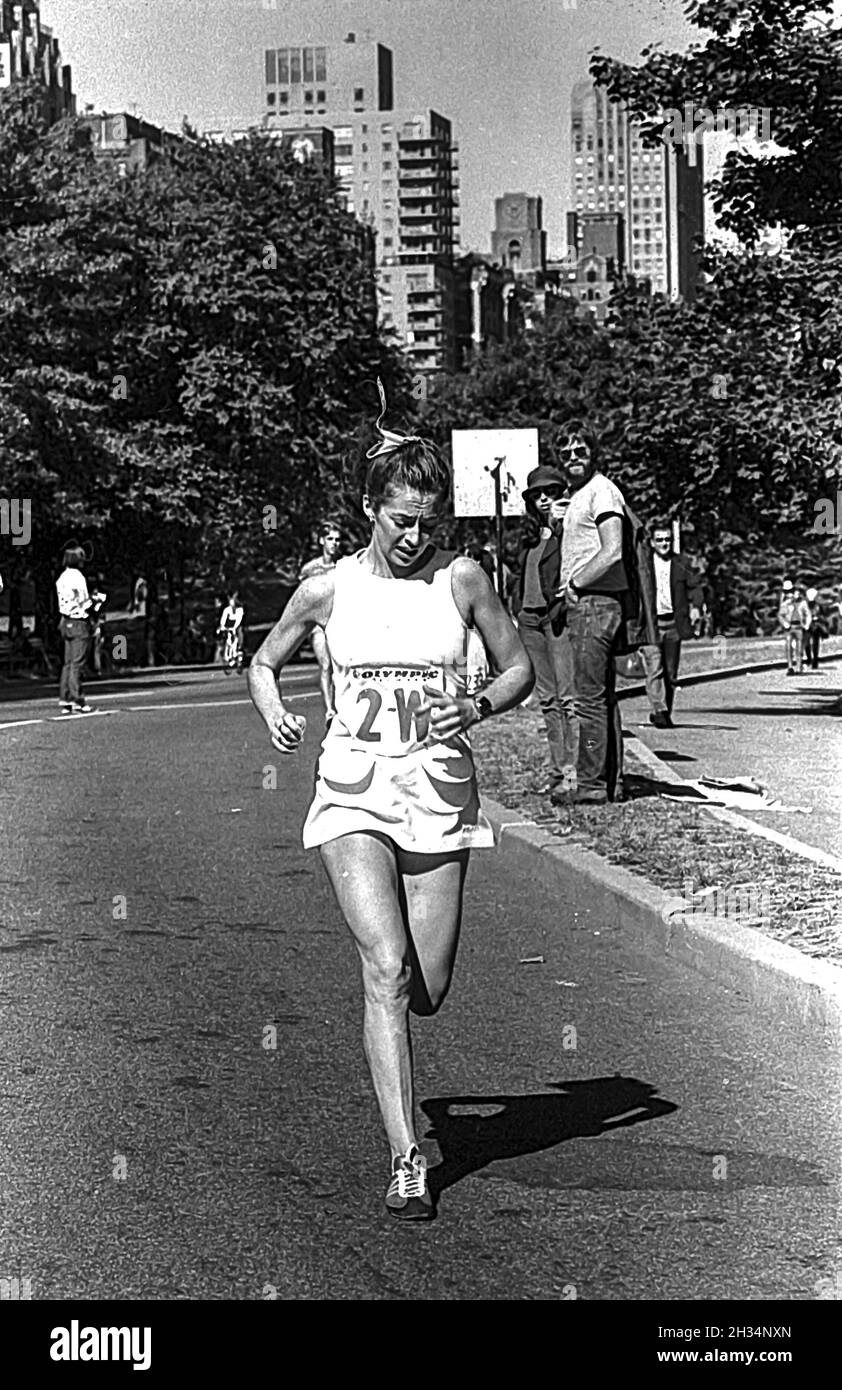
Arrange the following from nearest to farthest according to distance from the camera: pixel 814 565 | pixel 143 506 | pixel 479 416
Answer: pixel 143 506
pixel 814 565
pixel 479 416

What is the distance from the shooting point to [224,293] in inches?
2127

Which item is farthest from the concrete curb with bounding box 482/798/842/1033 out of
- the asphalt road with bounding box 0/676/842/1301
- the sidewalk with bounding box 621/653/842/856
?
the sidewalk with bounding box 621/653/842/856

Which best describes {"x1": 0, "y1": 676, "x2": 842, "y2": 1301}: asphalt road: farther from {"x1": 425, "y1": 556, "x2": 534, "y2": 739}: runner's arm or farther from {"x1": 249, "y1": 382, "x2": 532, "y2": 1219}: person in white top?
{"x1": 425, "y1": 556, "x2": 534, "y2": 739}: runner's arm

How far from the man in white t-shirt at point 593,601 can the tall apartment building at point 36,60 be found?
1029 cm

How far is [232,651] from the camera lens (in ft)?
149

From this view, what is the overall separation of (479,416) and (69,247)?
116 ft

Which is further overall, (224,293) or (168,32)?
(224,293)

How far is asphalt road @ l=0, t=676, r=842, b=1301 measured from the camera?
514cm

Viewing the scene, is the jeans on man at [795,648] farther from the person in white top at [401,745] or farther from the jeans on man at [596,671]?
the person in white top at [401,745]

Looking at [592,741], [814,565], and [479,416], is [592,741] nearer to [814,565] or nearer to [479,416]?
[814,565]

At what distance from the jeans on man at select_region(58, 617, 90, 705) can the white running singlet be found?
65.3 ft

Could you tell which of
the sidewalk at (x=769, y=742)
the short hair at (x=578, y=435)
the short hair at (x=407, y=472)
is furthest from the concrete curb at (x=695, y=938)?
the short hair at (x=407, y=472)

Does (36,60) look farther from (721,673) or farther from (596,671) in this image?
(596,671)

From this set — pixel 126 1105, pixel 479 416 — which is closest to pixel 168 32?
pixel 126 1105
